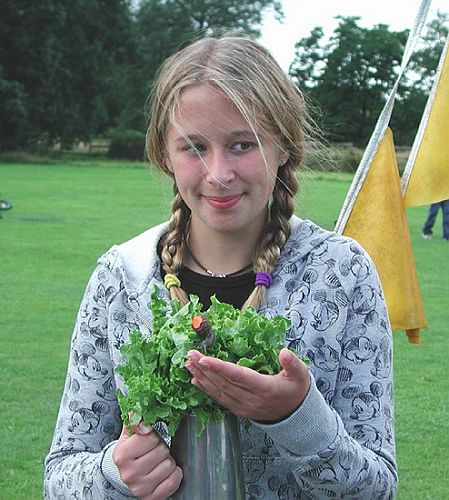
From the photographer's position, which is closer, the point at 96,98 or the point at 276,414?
the point at 276,414

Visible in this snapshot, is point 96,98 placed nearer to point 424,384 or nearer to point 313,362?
point 424,384

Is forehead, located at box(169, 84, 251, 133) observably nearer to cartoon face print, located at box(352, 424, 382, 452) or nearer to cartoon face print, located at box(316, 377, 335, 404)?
cartoon face print, located at box(316, 377, 335, 404)

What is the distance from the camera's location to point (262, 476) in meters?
2.39

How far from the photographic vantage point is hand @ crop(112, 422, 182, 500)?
2006 millimetres

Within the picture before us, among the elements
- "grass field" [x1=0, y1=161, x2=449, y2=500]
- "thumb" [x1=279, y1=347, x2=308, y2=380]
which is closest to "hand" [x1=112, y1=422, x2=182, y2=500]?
"thumb" [x1=279, y1=347, x2=308, y2=380]

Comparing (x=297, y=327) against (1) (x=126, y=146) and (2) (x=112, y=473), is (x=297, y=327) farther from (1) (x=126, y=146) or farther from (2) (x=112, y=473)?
(1) (x=126, y=146)

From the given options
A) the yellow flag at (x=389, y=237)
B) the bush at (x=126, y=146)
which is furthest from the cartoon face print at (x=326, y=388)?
the bush at (x=126, y=146)

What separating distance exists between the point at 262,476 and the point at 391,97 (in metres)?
2.16

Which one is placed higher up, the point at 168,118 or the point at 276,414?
the point at 168,118

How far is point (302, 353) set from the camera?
95.7 inches

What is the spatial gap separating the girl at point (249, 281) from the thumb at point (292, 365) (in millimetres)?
206

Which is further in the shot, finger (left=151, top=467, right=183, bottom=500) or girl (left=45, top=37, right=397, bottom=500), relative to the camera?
girl (left=45, top=37, right=397, bottom=500)

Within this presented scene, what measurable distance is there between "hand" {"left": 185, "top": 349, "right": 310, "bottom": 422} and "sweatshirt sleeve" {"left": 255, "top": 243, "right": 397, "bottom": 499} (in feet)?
0.18

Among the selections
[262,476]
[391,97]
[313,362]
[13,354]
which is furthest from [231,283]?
[13,354]
